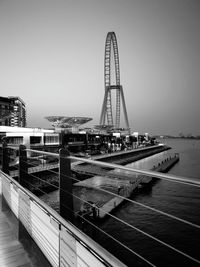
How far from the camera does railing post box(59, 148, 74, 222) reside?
200cm

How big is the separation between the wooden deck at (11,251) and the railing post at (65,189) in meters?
0.89

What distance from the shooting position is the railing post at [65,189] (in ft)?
6.56

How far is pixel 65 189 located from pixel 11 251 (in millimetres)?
1333

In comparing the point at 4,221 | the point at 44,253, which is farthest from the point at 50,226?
the point at 4,221

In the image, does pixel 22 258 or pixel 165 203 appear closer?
pixel 22 258

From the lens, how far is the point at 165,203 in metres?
21.0

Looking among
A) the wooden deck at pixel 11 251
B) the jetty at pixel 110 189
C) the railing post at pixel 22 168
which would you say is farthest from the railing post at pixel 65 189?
the jetty at pixel 110 189

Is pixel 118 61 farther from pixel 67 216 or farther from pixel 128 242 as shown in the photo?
pixel 67 216

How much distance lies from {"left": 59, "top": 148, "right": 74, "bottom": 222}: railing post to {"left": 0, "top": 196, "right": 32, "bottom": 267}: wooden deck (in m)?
0.89

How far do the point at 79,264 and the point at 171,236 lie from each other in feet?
45.8

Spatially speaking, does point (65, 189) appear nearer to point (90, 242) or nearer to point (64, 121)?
point (90, 242)

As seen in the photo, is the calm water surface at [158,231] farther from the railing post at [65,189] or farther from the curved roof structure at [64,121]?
the curved roof structure at [64,121]

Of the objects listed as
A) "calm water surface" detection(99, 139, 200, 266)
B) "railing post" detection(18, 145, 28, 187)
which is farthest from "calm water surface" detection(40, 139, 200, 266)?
"railing post" detection(18, 145, 28, 187)

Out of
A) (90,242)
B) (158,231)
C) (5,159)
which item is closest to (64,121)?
(158,231)
